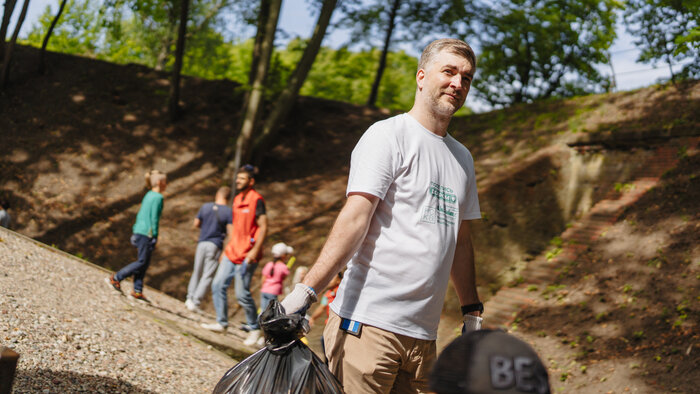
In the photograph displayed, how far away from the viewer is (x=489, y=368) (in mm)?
1508

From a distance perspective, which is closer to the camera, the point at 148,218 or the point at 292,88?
the point at 148,218

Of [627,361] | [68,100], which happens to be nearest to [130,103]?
[68,100]

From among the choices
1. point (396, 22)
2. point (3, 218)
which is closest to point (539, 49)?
point (396, 22)

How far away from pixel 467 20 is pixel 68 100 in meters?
13.5

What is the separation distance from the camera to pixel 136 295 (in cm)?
866

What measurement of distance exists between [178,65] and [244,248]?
438 inches

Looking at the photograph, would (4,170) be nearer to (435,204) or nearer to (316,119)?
(316,119)

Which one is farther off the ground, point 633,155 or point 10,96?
point 633,155

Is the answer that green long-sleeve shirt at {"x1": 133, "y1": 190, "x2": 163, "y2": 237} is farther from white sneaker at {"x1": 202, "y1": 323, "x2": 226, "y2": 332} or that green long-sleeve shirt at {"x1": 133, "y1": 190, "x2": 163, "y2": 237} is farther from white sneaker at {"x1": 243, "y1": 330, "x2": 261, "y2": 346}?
white sneaker at {"x1": 243, "y1": 330, "x2": 261, "y2": 346}

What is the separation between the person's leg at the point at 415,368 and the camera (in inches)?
104

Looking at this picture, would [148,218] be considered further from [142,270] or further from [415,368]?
[415,368]

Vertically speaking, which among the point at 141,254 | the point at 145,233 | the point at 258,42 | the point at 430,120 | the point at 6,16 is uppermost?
the point at 258,42

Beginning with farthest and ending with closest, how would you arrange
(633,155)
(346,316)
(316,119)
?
(316,119)
(633,155)
(346,316)

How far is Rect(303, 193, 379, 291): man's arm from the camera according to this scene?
2.36 meters
